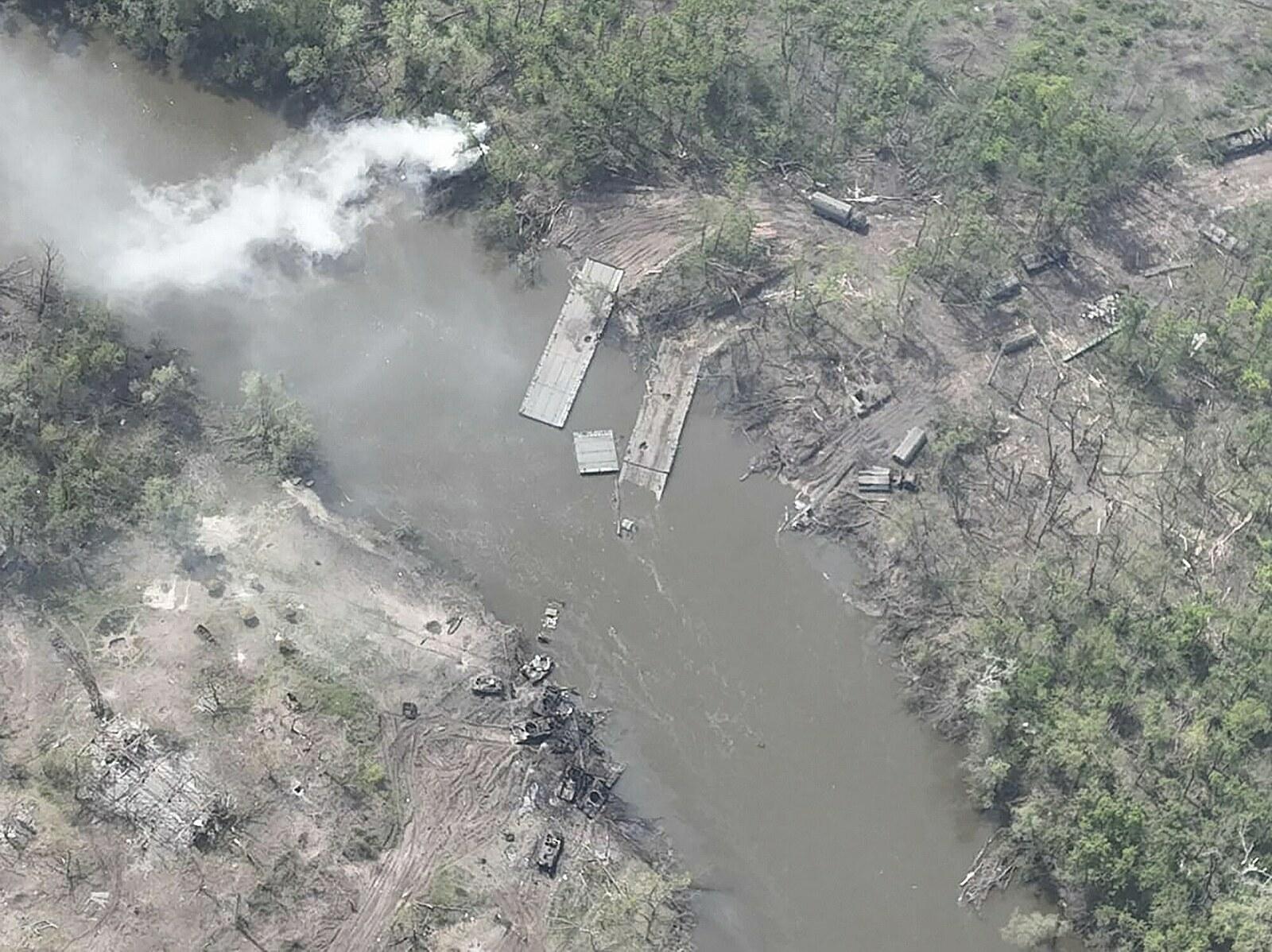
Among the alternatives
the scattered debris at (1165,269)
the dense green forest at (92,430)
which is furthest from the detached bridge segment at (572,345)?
the scattered debris at (1165,269)

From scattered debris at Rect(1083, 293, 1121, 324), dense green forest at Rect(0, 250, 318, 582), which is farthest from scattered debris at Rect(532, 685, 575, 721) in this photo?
scattered debris at Rect(1083, 293, 1121, 324)

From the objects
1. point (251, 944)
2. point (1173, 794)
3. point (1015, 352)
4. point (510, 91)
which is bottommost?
point (251, 944)

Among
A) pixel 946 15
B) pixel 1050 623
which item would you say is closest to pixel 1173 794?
pixel 1050 623

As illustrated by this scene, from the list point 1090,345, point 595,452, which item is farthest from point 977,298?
point 595,452

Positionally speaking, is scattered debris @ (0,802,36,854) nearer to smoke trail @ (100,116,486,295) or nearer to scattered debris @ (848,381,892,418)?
smoke trail @ (100,116,486,295)

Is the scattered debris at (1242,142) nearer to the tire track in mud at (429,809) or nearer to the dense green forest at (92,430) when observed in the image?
the tire track in mud at (429,809)

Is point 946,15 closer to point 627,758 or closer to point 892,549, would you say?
point 892,549

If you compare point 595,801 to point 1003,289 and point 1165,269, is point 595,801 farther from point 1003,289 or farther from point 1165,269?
point 1165,269
